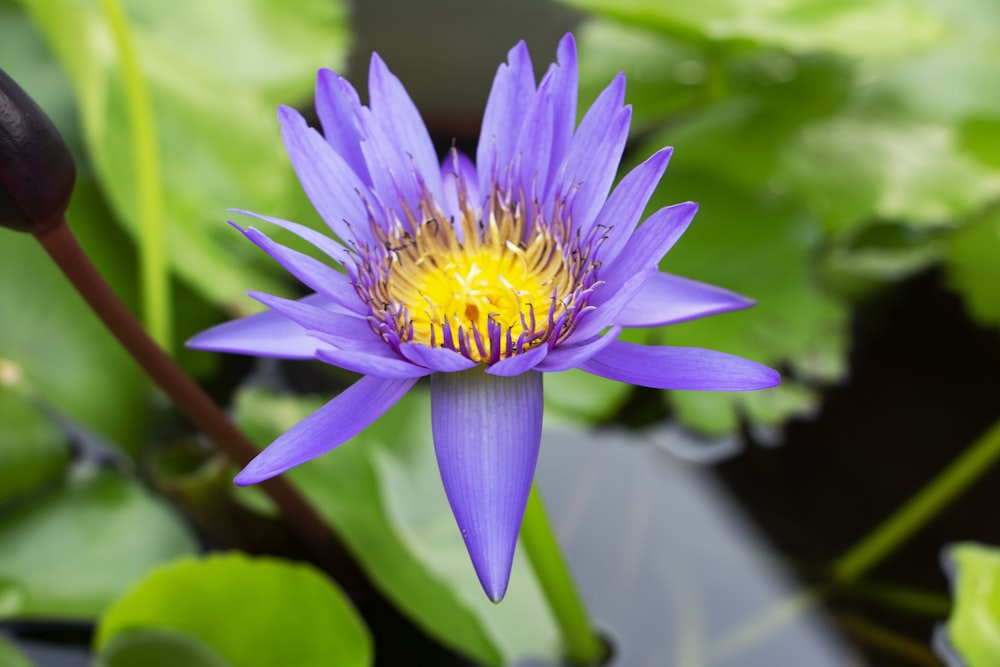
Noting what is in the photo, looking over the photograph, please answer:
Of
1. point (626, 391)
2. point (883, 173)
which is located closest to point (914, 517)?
point (626, 391)

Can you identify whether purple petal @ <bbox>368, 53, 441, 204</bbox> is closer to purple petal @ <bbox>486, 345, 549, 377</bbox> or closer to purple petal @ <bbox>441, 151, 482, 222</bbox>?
purple petal @ <bbox>441, 151, 482, 222</bbox>

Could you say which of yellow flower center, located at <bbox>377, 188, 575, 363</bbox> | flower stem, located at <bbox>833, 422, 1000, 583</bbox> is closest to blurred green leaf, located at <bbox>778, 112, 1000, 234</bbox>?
flower stem, located at <bbox>833, 422, 1000, 583</bbox>

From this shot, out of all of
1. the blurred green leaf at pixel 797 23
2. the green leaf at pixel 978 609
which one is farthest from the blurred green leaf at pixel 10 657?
the blurred green leaf at pixel 797 23

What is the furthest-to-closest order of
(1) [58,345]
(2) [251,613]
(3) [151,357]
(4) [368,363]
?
(1) [58,345] → (2) [251,613] → (3) [151,357] → (4) [368,363]

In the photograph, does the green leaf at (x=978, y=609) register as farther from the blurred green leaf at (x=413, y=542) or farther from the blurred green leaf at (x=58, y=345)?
the blurred green leaf at (x=58, y=345)

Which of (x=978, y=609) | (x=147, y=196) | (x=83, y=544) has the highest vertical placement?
(x=147, y=196)

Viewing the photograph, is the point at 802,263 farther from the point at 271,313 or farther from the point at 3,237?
the point at 3,237

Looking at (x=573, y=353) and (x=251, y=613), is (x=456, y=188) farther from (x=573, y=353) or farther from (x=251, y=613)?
(x=251, y=613)
